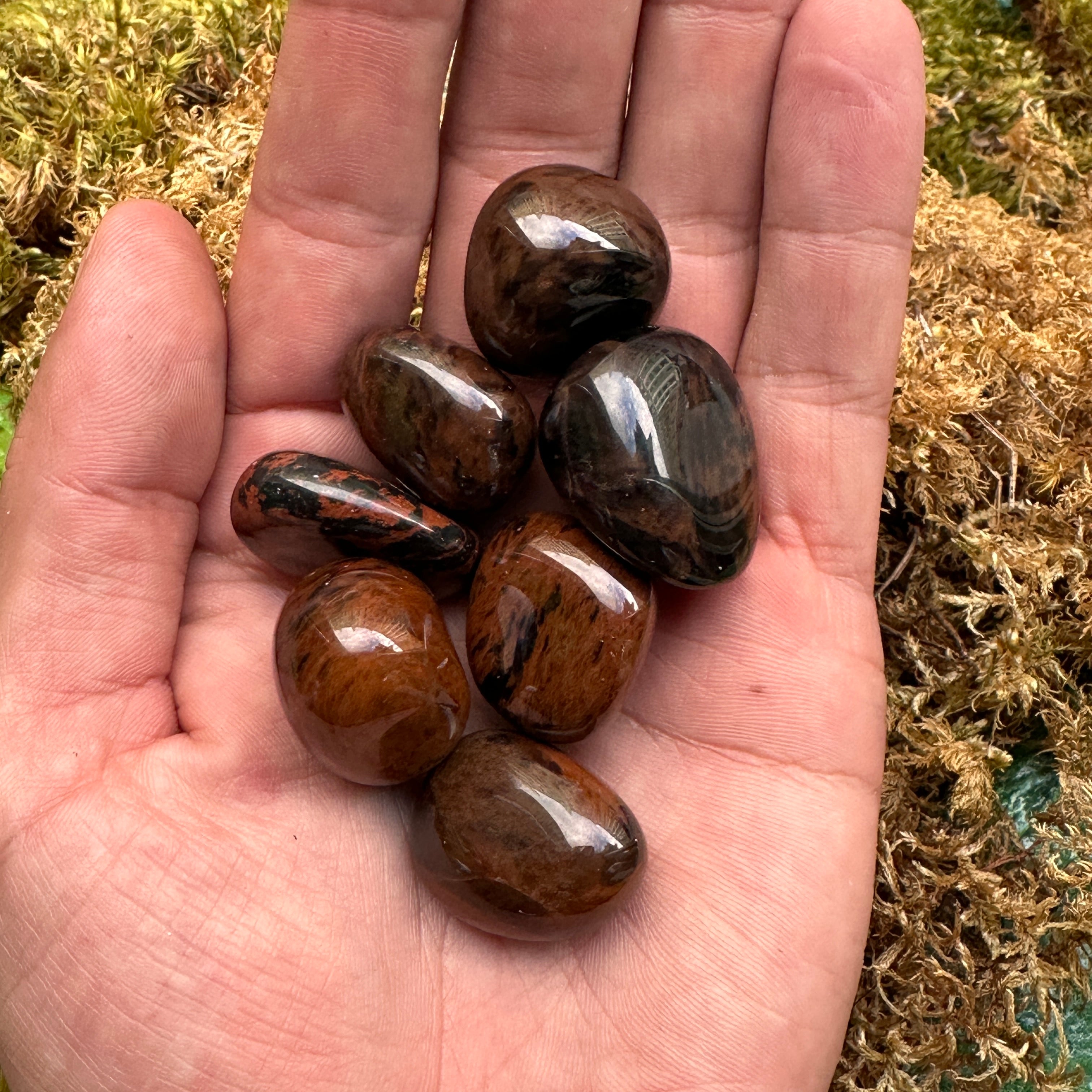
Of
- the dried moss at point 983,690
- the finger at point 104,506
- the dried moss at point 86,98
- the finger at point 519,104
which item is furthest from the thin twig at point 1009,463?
the dried moss at point 86,98

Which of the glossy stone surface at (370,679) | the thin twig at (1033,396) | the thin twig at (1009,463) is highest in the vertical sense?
the thin twig at (1033,396)

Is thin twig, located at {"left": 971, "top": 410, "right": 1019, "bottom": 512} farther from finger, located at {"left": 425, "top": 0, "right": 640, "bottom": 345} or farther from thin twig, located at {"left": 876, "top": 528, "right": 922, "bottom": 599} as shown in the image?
finger, located at {"left": 425, "top": 0, "right": 640, "bottom": 345}

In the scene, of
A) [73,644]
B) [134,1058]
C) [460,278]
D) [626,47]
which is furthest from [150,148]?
[134,1058]

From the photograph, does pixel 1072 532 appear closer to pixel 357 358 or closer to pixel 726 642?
pixel 726 642

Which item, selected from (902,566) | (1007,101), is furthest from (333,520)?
Answer: (1007,101)

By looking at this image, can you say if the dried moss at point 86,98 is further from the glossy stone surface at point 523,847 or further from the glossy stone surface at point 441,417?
the glossy stone surface at point 523,847

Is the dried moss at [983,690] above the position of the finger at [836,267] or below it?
below

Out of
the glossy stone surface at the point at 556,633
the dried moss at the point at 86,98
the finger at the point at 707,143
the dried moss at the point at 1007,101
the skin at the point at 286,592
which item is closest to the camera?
the skin at the point at 286,592

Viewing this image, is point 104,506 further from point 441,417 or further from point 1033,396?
point 1033,396
